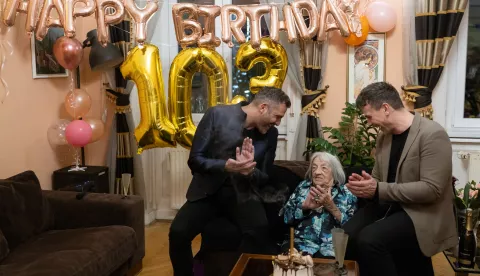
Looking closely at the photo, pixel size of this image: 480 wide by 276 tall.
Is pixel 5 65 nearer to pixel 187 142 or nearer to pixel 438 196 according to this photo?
pixel 187 142

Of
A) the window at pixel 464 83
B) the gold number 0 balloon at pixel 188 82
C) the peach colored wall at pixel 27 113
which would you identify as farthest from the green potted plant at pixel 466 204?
the peach colored wall at pixel 27 113

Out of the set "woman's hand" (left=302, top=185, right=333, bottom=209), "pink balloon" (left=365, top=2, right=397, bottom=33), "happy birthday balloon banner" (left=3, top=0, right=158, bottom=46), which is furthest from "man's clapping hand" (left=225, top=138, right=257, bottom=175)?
"pink balloon" (left=365, top=2, right=397, bottom=33)

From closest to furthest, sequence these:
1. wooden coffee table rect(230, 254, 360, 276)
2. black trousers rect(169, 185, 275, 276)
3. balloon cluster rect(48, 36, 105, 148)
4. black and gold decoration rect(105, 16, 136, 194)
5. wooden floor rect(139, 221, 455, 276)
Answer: wooden coffee table rect(230, 254, 360, 276) < black trousers rect(169, 185, 275, 276) < wooden floor rect(139, 221, 455, 276) < balloon cluster rect(48, 36, 105, 148) < black and gold decoration rect(105, 16, 136, 194)

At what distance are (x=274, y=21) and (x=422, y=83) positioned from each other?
1289mm

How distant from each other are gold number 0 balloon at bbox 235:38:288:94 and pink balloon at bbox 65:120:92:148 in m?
1.24

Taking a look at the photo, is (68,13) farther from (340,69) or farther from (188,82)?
(340,69)

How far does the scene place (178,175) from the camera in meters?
4.37

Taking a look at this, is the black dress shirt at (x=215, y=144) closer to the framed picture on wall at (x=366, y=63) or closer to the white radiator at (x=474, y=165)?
the framed picture on wall at (x=366, y=63)

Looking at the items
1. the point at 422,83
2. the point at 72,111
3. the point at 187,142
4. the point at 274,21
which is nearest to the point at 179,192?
the point at 187,142

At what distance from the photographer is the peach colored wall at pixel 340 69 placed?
12.7ft

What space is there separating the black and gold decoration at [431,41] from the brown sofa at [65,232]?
223cm

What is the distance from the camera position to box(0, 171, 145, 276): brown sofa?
7.96 ft

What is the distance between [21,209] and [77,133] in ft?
3.10

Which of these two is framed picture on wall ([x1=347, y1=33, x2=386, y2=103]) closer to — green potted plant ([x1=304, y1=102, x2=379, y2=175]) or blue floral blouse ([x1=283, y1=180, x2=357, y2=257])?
green potted plant ([x1=304, y1=102, x2=379, y2=175])
